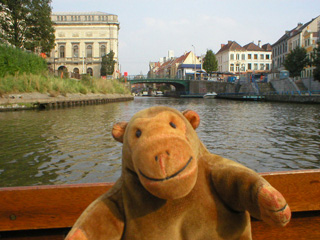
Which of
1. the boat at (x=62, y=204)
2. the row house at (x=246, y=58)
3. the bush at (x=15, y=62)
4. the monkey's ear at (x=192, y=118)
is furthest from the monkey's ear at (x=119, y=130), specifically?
the row house at (x=246, y=58)

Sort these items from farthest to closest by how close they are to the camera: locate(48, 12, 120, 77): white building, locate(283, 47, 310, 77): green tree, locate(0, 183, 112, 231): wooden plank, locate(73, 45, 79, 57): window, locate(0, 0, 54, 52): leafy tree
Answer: locate(73, 45, 79, 57): window < locate(48, 12, 120, 77): white building < locate(283, 47, 310, 77): green tree < locate(0, 0, 54, 52): leafy tree < locate(0, 183, 112, 231): wooden plank

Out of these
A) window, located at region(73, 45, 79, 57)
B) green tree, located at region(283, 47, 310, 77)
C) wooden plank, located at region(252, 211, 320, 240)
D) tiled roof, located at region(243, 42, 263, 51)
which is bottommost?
wooden plank, located at region(252, 211, 320, 240)

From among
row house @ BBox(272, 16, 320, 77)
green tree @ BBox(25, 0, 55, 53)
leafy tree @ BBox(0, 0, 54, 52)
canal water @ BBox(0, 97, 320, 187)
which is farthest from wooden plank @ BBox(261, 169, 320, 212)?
row house @ BBox(272, 16, 320, 77)

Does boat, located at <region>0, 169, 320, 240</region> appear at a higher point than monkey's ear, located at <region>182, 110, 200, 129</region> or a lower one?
lower

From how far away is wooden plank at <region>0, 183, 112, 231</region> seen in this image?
1598 millimetres

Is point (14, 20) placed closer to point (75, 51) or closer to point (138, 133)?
point (138, 133)

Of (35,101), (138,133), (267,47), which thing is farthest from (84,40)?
(138,133)

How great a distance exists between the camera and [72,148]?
6.60 m

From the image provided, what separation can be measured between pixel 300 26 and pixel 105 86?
139ft

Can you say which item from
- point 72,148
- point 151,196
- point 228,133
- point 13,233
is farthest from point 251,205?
point 228,133

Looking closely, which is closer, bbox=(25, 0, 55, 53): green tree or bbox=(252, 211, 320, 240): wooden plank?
bbox=(252, 211, 320, 240): wooden plank

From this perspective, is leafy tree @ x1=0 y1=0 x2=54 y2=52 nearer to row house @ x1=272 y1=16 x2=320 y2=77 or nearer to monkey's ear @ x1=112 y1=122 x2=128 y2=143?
monkey's ear @ x1=112 y1=122 x2=128 y2=143

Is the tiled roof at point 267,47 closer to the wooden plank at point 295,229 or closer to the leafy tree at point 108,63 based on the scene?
the leafy tree at point 108,63

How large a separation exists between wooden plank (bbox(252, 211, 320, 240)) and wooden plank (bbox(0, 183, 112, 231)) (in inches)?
37.2
